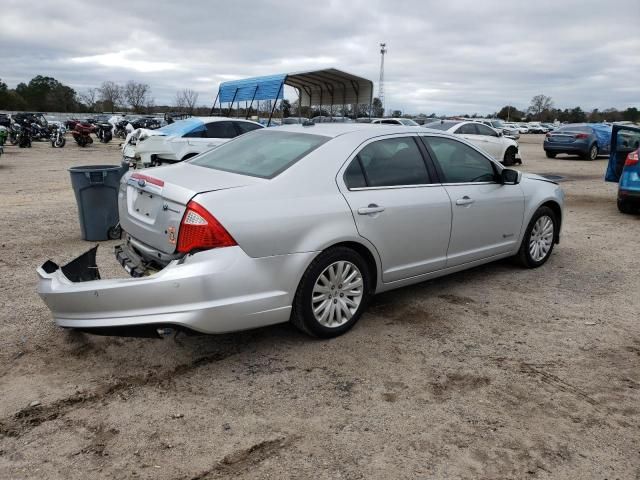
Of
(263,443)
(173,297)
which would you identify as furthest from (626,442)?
(173,297)

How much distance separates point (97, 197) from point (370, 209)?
3.93 m

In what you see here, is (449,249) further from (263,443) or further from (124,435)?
(124,435)

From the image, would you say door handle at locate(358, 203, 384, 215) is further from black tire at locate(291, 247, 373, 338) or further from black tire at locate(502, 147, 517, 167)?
black tire at locate(502, 147, 517, 167)

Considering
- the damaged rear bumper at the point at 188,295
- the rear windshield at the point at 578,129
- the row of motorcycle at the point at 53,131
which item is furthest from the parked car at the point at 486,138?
the row of motorcycle at the point at 53,131

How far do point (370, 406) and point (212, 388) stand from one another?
3.21ft

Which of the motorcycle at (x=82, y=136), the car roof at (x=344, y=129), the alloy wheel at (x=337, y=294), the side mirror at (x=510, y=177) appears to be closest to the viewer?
the alloy wheel at (x=337, y=294)

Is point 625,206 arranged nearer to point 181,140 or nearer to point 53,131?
point 181,140

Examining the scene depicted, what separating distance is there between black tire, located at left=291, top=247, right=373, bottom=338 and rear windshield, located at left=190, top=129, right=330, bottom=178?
27.3 inches

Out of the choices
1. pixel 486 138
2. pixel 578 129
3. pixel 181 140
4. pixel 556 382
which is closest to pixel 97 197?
pixel 556 382

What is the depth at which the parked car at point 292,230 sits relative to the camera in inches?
130

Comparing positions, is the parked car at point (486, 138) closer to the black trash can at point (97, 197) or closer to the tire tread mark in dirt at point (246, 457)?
the black trash can at point (97, 197)

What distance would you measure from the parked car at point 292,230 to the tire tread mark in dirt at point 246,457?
85 cm

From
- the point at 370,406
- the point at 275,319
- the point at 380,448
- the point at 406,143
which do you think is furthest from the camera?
the point at 406,143

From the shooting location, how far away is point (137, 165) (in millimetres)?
12242
